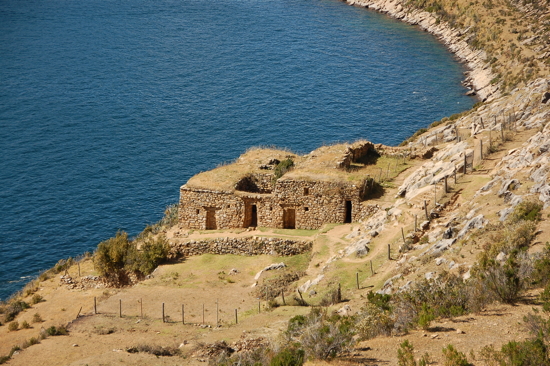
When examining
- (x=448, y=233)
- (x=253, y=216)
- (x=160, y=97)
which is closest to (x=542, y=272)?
(x=448, y=233)

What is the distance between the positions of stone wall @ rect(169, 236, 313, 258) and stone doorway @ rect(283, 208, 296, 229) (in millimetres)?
3079

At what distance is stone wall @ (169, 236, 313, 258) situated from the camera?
44.4 metres

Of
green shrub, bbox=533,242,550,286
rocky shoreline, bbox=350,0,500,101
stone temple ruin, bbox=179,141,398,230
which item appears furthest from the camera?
rocky shoreline, bbox=350,0,500,101

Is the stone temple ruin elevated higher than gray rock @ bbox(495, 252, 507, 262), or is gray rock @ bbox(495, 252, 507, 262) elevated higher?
gray rock @ bbox(495, 252, 507, 262)

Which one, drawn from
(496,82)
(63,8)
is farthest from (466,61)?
(63,8)

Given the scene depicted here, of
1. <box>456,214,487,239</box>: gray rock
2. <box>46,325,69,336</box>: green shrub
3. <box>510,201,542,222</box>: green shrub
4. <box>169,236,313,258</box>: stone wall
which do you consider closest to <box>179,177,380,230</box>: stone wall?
<box>169,236,313,258</box>: stone wall

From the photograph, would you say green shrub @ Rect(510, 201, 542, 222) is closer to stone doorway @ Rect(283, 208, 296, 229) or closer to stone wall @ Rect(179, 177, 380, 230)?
stone wall @ Rect(179, 177, 380, 230)

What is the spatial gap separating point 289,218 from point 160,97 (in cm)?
5395

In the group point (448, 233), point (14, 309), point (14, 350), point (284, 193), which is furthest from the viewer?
point (284, 193)

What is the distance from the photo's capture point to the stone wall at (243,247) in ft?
146

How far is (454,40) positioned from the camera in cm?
12106

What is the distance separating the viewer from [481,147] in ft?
138

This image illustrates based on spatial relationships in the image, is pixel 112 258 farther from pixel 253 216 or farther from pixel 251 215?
pixel 253 216

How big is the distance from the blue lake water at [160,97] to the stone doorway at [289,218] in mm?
Answer: 21321
